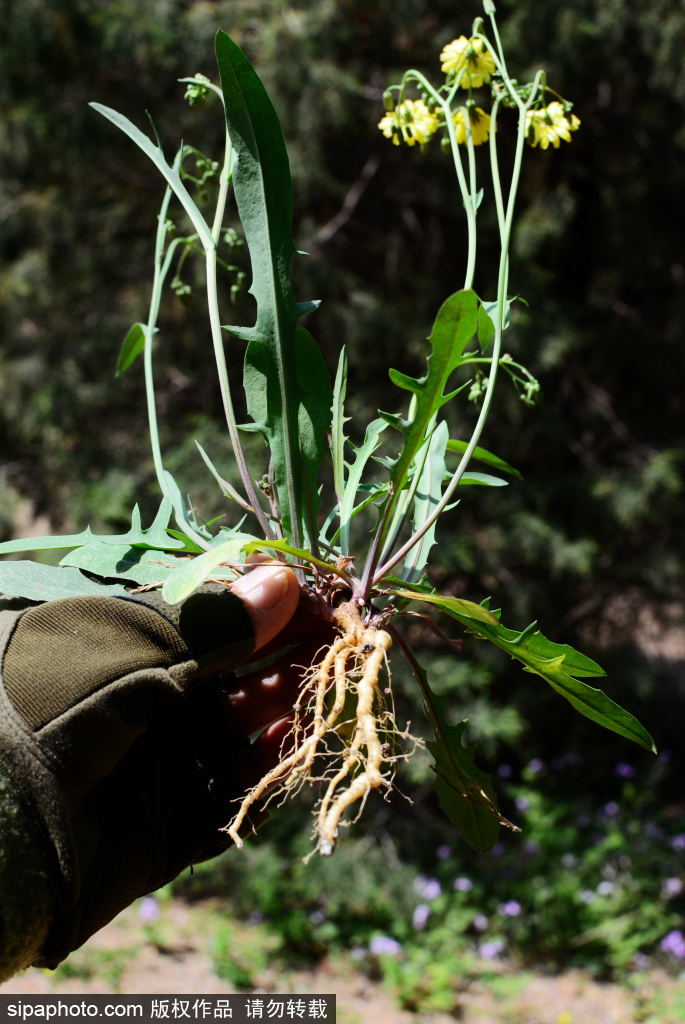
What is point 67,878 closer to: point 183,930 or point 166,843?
point 166,843

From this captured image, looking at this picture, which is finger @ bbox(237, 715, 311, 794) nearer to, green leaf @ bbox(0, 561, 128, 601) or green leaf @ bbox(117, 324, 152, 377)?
green leaf @ bbox(0, 561, 128, 601)

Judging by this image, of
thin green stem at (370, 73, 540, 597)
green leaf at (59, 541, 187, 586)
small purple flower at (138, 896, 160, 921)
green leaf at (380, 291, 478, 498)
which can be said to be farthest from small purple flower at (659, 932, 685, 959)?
green leaf at (59, 541, 187, 586)

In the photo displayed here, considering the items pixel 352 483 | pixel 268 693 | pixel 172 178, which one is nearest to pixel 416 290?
pixel 172 178

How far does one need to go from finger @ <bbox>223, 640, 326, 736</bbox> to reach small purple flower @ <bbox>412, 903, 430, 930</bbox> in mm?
2485

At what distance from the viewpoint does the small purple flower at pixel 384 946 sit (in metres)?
3.28

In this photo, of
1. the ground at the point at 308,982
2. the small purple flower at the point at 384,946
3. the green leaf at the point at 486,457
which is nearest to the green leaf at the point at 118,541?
the green leaf at the point at 486,457

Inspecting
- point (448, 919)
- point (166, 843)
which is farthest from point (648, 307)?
point (166, 843)

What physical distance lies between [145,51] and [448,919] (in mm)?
4095

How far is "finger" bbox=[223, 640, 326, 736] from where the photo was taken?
1310mm

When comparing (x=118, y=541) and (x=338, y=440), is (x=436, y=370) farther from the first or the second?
(x=118, y=541)

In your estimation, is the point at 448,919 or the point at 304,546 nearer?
the point at 304,546

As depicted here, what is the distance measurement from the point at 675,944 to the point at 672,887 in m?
0.29

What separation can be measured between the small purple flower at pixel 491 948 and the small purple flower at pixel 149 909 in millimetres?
1486

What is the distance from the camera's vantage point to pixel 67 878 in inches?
39.6
